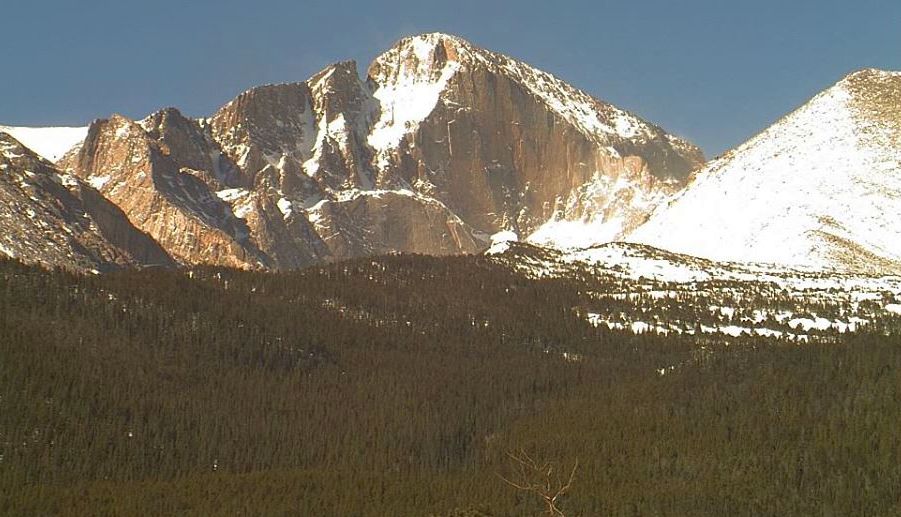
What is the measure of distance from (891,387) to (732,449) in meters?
28.0

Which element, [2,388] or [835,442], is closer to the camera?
[835,442]

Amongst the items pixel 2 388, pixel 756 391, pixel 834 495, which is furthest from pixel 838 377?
pixel 2 388

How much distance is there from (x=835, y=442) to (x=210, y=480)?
96.3 meters

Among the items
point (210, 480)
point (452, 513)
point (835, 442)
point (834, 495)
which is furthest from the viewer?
point (210, 480)

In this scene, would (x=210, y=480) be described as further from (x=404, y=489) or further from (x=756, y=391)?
(x=756, y=391)

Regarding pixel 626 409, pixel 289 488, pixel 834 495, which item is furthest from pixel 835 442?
pixel 289 488

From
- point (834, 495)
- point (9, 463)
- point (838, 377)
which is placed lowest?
A: point (9, 463)

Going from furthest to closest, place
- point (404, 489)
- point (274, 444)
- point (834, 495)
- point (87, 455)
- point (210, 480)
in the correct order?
point (274, 444) → point (87, 455) → point (210, 480) → point (404, 489) → point (834, 495)

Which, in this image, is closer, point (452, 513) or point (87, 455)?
point (452, 513)

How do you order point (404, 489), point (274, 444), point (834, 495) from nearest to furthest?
point (834, 495) < point (404, 489) < point (274, 444)

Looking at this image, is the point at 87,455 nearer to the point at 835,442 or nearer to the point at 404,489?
the point at 404,489

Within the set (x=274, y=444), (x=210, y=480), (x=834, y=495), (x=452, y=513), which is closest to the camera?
(x=452, y=513)

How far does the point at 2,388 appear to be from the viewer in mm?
194750

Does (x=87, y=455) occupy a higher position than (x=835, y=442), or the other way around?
(x=835, y=442)
